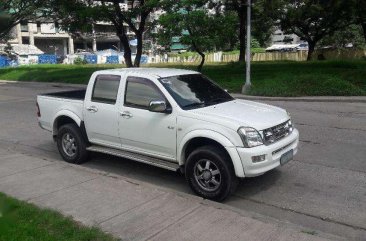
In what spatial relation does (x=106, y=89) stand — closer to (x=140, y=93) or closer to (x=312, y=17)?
(x=140, y=93)

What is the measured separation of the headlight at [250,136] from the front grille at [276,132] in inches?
4.9

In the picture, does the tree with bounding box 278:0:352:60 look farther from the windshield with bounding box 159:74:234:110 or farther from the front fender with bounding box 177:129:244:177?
the front fender with bounding box 177:129:244:177

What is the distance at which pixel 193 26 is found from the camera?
18266 millimetres

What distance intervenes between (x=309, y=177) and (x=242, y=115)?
1611mm

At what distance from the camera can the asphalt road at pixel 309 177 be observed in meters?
4.73

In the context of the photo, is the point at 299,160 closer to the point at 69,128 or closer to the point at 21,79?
the point at 69,128

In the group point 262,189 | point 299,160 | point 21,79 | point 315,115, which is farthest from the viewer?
point 21,79

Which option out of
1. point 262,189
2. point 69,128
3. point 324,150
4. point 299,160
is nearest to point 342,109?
point 324,150

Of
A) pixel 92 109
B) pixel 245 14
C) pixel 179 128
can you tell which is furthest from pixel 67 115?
pixel 245 14

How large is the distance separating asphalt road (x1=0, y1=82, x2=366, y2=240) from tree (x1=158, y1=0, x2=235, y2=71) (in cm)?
867

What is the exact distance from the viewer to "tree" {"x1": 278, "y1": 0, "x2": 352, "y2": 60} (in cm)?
1988

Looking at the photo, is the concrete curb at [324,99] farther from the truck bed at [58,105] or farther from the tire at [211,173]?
the tire at [211,173]

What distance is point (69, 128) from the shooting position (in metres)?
6.98

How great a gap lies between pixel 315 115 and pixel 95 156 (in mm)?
6550
